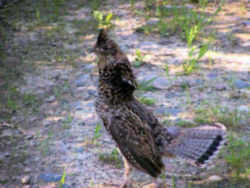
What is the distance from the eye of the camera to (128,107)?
446cm

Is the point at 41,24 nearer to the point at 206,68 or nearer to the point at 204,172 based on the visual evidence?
the point at 206,68

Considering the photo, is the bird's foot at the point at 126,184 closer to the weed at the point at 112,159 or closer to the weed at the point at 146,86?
the weed at the point at 112,159

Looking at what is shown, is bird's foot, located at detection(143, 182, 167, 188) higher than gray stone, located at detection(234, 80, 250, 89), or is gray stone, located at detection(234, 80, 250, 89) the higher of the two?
gray stone, located at detection(234, 80, 250, 89)

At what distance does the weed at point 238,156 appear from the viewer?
15.4ft

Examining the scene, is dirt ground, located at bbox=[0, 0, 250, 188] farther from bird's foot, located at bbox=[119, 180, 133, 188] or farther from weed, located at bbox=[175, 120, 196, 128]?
bird's foot, located at bbox=[119, 180, 133, 188]

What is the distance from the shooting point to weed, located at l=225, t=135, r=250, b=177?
4.68 meters

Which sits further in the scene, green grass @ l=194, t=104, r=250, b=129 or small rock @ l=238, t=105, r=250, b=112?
small rock @ l=238, t=105, r=250, b=112

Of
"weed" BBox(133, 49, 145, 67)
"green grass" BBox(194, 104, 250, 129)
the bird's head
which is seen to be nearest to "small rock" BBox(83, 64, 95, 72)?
"weed" BBox(133, 49, 145, 67)

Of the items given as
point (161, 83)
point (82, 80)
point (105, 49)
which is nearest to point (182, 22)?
point (161, 83)

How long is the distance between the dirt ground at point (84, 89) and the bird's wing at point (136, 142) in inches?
22.1

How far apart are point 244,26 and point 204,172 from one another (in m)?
4.78

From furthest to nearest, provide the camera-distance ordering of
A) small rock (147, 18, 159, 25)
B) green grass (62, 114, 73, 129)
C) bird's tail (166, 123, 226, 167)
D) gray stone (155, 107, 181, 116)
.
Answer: small rock (147, 18, 159, 25)
gray stone (155, 107, 181, 116)
green grass (62, 114, 73, 129)
bird's tail (166, 123, 226, 167)

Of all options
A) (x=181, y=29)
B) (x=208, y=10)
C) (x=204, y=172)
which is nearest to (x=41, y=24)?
(x=181, y=29)

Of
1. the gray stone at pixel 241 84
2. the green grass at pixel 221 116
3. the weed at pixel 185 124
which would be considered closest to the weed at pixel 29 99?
the weed at pixel 185 124
